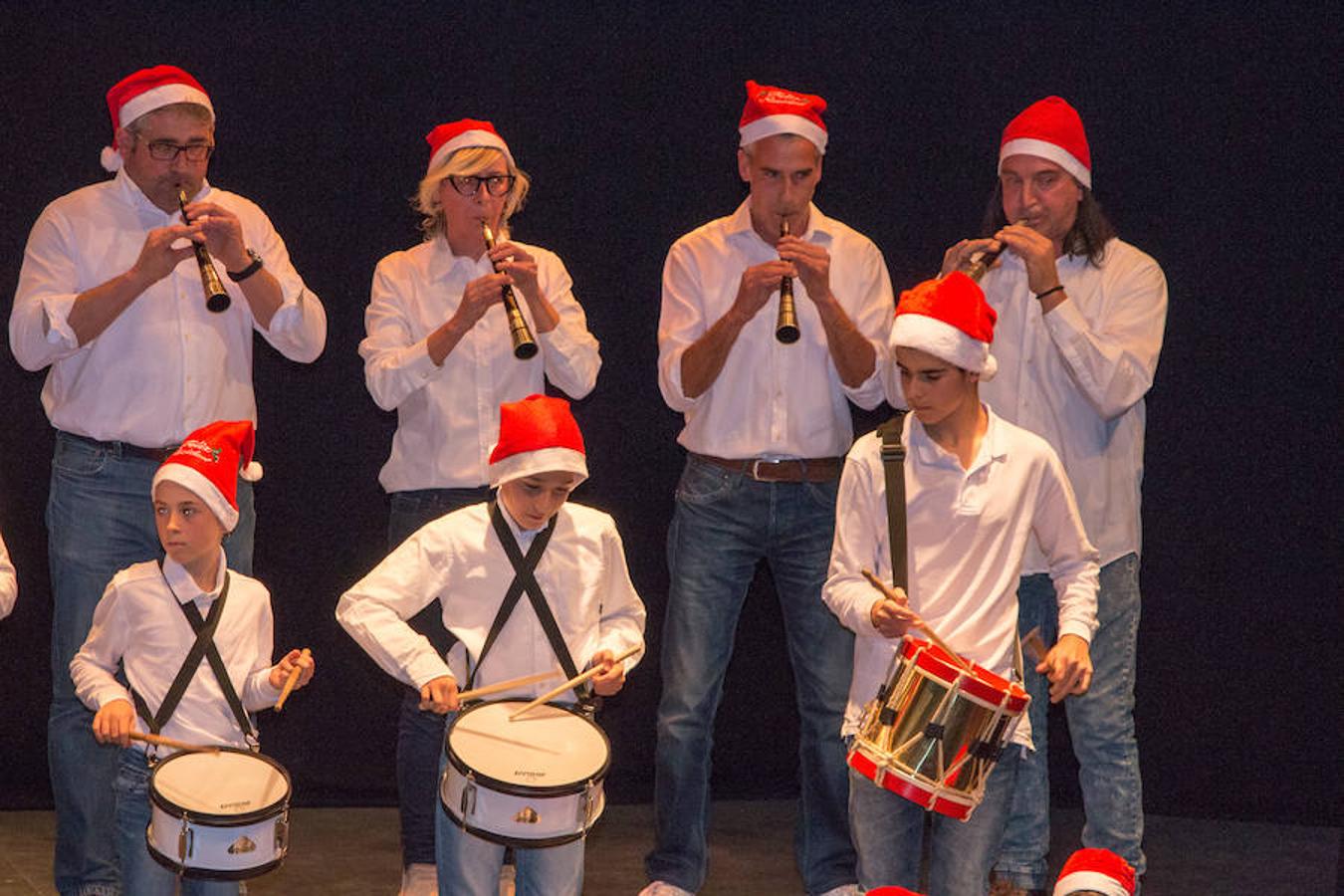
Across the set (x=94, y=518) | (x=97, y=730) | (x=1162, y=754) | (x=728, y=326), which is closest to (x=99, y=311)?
(x=94, y=518)

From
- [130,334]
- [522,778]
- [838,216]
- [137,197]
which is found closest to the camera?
[522,778]

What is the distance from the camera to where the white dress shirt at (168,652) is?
401 centimetres

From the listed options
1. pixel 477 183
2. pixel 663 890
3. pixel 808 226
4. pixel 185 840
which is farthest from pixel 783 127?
pixel 185 840

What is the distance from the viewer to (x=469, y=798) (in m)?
3.84

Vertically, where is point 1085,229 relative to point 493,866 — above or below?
above

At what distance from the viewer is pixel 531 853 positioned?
4094mm

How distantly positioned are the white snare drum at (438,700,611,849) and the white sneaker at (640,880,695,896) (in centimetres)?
87

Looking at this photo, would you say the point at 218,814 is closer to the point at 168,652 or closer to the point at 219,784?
the point at 219,784

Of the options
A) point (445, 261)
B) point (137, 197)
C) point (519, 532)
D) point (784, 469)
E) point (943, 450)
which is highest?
point (137, 197)

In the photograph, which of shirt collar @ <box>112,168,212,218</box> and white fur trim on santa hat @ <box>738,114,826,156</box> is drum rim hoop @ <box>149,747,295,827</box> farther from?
white fur trim on santa hat @ <box>738,114,826,156</box>

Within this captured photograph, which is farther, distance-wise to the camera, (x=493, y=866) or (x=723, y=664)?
(x=723, y=664)

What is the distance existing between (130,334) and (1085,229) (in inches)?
89.5

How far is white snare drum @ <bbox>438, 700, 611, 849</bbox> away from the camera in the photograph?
3799 millimetres

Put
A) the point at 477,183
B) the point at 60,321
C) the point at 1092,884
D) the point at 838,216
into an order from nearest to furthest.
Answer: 1. the point at 1092,884
2. the point at 60,321
3. the point at 477,183
4. the point at 838,216
